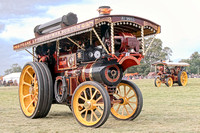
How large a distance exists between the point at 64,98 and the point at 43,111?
0.67 m

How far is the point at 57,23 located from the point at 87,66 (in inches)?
64.7

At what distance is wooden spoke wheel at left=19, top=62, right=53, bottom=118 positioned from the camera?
270 inches

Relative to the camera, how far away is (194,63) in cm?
7938

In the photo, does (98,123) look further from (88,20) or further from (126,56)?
(88,20)

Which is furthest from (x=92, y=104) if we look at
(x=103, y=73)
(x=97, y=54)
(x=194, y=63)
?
(x=194, y=63)

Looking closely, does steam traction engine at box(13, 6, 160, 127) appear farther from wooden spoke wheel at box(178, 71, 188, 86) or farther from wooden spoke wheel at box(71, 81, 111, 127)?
wooden spoke wheel at box(178, 71, 188, 86)

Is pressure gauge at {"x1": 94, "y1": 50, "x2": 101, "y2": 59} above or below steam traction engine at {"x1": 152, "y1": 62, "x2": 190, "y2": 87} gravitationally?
above

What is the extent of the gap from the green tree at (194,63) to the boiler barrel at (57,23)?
233 ft

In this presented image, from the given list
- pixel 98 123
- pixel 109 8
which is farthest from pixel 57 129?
pixel 109 8

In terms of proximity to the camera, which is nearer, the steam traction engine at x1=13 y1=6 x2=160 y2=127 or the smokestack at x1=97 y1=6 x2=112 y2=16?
the steam traction engine at x1=13 y1=6 x2=160 y2=127

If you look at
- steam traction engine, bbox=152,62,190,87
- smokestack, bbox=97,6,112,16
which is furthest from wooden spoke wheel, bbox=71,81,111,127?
steam traction engine, bbox=152,62,190,87

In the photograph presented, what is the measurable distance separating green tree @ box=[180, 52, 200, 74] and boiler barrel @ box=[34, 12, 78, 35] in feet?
233

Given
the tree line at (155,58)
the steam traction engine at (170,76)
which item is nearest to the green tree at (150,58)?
the tree line at (155,58)

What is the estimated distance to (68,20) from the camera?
23.3 ft
